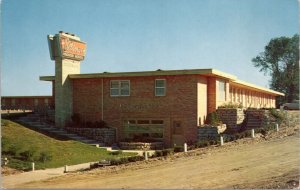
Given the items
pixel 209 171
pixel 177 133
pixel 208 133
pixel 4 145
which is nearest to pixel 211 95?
pixel 208 133

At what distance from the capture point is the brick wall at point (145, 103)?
28.6 metres

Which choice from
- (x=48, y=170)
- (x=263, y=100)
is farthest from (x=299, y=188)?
(x=263, y=100)

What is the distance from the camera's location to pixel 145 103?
98.9 ft

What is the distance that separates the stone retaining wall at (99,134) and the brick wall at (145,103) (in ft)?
3.03

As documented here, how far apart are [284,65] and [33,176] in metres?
53.9

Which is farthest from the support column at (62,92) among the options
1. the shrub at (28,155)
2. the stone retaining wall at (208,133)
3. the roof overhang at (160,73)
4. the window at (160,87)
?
the stone retaining wall at (208,133)

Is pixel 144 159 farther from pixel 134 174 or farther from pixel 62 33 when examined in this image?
pixel 62 33

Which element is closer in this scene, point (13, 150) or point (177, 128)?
point (13, 150)

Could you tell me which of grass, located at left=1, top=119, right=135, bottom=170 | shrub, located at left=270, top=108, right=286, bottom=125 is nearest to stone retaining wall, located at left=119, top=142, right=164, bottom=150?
grass, located at left=1, top=119, right=135, bottom=170

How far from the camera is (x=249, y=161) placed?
19.1 m

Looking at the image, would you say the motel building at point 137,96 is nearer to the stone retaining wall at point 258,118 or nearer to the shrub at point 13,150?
the stone retaining wall at point 258,118

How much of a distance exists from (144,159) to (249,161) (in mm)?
5305

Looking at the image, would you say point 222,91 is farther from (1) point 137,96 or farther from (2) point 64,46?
(2) point 64,46

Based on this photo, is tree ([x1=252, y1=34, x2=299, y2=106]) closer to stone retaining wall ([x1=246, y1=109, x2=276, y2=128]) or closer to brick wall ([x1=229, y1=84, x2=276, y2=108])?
brick wall ([x1=229, y1=84, x2=276, y2=108])
